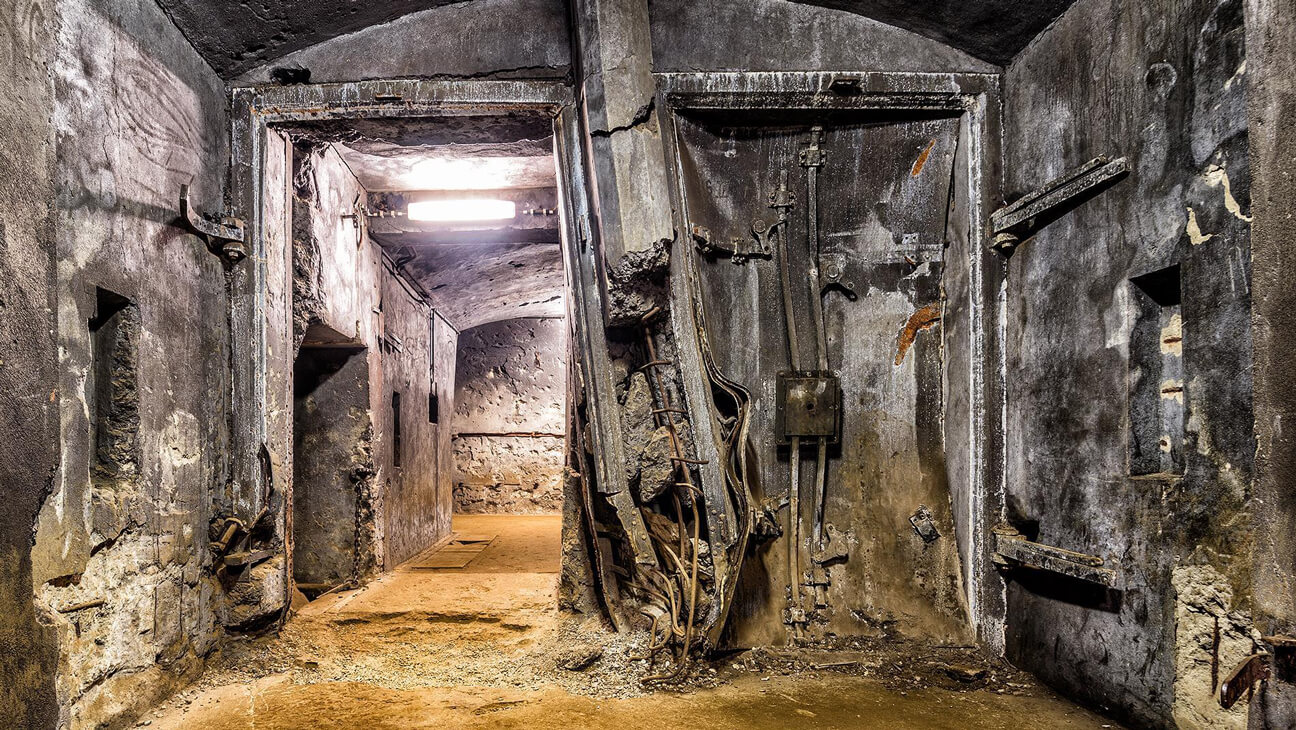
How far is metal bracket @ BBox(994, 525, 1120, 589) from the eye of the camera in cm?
285

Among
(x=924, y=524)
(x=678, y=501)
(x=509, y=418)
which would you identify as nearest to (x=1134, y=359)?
(x=924, y=524)

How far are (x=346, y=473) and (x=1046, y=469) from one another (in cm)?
531

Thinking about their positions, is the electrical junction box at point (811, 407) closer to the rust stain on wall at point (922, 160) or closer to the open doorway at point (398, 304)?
the rust stain on wall at point (922, 160)

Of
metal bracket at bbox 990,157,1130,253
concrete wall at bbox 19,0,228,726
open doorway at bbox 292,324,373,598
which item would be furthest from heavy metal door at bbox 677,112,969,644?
open doorway at bbox 292,324,373,598

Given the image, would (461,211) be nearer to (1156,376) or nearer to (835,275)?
(835,275)

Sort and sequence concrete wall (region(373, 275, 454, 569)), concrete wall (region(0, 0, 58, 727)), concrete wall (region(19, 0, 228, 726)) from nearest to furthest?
concrete wall (region(0, 0, 58, 727)) < concrete wall (region(19, 0, 228, 726)) < concrete wall (region(373, 275, 454, 569))

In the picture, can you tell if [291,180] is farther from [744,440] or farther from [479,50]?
[744,440]

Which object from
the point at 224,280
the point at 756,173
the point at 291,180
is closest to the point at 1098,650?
the point at 756,173

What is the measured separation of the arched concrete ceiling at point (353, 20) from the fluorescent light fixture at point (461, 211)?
238 cm

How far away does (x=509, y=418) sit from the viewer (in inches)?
475

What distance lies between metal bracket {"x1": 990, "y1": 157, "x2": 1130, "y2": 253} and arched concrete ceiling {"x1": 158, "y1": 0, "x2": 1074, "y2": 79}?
87 centimetres

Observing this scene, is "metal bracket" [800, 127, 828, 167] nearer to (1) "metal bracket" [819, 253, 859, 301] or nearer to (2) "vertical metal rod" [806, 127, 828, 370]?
(2) "vertical metal rod" [806, 127, 828, 370]

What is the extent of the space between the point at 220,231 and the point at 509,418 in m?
8.65

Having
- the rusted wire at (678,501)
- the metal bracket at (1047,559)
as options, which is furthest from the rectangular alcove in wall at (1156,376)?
the rusted wire at (678,501)
